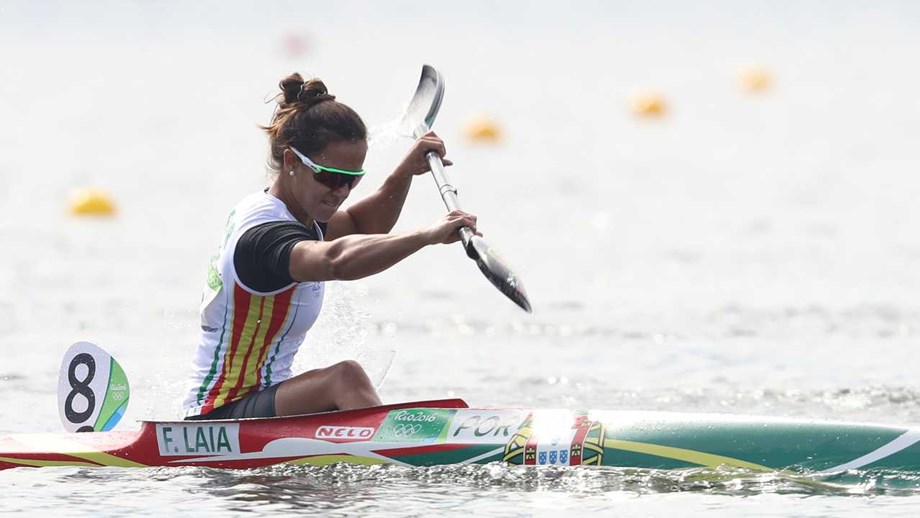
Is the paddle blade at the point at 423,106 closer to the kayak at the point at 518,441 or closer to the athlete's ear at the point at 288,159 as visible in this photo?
the athlete's ear at the point at 288,159

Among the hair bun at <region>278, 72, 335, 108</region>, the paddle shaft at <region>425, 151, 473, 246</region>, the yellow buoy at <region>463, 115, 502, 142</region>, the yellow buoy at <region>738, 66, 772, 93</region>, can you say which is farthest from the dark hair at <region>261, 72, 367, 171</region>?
the yellow buoy at <region>738, 66, 772, 93</region>

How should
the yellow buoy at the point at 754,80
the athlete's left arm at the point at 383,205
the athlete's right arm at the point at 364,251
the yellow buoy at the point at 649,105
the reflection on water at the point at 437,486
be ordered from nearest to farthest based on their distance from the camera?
the athlete's right arm at the point at 364,251 → the reflection on water at the point at 437,486 → the athlete's left arm at the point at 383,205 → the yellow buoy at the point at 649,105 → the yellow buoy at the point at 754,80

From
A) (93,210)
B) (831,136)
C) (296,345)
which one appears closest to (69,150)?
(93,210)

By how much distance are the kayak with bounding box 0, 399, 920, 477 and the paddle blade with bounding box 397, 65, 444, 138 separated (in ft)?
4.39

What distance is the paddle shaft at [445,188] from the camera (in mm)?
5738

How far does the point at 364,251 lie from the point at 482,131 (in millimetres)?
14230

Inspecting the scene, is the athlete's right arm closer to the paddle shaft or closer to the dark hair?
the paddle shaft

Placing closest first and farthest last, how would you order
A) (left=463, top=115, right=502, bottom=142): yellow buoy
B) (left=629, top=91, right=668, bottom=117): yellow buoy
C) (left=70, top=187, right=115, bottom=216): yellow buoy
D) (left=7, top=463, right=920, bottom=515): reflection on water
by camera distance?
(left=7, top=463, right=920, bottom=515): reflection on water < (left=70, top=187, right=115, bottom=216): yellow buoy < (left=463, top=115, right=502, bottom=142): yellow buoy < (left=629, top=91, right=668, bottom=117): yellow buoy

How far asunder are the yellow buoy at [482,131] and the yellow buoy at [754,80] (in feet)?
20.7

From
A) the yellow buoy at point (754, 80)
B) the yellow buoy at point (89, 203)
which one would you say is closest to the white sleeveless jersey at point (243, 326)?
the yellow buoy at point (89, 203)

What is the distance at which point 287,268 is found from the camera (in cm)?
579

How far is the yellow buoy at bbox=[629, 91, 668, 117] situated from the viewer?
73.5 ft

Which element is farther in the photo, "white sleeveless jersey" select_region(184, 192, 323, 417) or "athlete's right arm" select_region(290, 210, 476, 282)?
"white sleeveless jersey" select_region(184, 192, 323, 417)

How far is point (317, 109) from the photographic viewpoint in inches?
238
